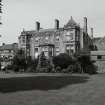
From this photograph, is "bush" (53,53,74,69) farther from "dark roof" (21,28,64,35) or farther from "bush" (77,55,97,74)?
"dark roof" (21,28,64,35)

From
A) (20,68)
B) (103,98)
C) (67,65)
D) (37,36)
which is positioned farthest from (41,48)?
(103,98)

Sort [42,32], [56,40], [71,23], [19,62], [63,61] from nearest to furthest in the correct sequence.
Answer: [63,61] → [19,62] → [71,23] → [56,40] → [42,32]

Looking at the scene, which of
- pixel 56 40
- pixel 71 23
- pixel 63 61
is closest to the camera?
pixel 63 61

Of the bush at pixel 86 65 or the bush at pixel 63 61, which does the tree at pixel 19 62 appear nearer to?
the bush at pixel 63 61

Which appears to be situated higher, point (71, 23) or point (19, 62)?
point (71, 23)

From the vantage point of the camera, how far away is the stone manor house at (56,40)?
6209cm

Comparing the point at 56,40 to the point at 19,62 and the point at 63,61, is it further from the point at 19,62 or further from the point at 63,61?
the point at 63,61

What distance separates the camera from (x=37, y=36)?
68.5m

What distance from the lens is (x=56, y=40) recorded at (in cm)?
6531

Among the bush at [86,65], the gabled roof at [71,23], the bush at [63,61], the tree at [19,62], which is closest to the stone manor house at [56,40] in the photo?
the gabled roof at [71,23]

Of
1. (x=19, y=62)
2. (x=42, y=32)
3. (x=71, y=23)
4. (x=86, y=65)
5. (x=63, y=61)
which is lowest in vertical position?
(x=86, y=65)

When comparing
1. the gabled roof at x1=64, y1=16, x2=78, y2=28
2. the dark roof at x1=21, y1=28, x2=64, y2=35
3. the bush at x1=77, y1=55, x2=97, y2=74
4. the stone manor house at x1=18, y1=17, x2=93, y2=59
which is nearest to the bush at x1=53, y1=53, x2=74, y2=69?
the bush at x1=77, y1=55, x2=97, y2=74

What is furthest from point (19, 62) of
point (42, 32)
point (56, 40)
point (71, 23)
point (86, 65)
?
point (71, 23)

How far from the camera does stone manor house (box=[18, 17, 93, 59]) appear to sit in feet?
204
